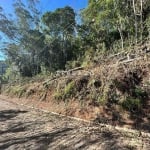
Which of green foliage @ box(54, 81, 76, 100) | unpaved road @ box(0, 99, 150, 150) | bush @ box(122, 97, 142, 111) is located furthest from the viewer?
green foliage @ box(54, 81, 76, 100)

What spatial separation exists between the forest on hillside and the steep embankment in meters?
4.43

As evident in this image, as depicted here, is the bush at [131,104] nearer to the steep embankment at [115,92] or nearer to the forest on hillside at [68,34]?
the steep embankment at [115,92]

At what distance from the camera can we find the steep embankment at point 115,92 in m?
8.34

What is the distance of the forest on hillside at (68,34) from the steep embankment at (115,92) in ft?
14.5

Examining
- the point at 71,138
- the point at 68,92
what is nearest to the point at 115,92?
the point at 71,138

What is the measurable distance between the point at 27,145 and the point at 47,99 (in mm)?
8803

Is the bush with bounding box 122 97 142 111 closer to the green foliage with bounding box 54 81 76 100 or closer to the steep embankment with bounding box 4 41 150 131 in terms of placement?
the steep embankment with bounding box 4 41 150 131

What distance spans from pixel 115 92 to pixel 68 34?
2396 centimetres

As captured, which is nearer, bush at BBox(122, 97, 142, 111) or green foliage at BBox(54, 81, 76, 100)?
bush at BBox(122, 97, 142, 111)

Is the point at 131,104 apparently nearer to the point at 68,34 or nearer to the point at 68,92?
the point at 68,92

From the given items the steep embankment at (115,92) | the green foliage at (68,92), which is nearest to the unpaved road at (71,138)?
the steep embankment at (115,92)

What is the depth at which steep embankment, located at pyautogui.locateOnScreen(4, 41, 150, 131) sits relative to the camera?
8.34 m

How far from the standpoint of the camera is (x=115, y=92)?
368 inches

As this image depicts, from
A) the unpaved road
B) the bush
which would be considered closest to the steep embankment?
the bush
